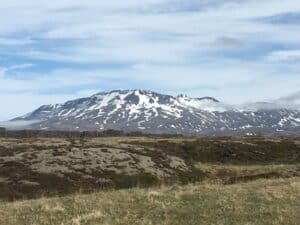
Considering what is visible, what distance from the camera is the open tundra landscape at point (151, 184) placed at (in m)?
21.4

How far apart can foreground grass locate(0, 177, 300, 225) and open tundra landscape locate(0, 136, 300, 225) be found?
0.04m

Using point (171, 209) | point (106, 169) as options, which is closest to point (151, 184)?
point (106, 169)

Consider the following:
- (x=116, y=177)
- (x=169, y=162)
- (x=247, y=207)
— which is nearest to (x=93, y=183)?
(x=116, y=177)

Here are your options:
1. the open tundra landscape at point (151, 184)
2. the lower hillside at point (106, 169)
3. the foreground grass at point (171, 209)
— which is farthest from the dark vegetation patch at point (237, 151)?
the foreground grass at point (171, 209)

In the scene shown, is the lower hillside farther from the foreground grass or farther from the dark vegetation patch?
the foreground grass

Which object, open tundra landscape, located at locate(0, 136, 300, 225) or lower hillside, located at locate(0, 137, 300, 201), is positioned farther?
lower hillside, located at locate(0, 137, 300, 201)

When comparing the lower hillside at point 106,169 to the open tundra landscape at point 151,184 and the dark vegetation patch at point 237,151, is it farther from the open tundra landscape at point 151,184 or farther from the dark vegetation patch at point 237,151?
the dark vegetation patch at point 237,151

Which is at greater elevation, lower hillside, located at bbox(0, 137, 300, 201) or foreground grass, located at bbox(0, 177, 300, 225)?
foreground grass, located at bbox(0, 177, 300, 225)

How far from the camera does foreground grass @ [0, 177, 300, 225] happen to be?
20266 mm

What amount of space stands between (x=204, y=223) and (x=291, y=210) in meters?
4.58

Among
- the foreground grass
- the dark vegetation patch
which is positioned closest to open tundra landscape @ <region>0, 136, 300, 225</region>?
the foreground grass

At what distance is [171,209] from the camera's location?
73.9ft

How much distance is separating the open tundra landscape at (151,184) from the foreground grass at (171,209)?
1.6 inches

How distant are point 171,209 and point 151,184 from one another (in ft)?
116
